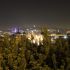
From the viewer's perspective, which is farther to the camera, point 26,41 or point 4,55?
point 26,41

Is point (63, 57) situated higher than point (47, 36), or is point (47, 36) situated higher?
point (47, 36)

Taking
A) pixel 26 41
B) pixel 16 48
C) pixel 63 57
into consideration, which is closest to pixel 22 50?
pixel 16 48

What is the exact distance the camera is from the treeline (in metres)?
6.81

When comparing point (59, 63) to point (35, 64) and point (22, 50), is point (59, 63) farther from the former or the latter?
point (22, 50)

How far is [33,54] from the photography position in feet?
23.9

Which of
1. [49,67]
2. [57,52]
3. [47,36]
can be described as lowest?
[49,67]

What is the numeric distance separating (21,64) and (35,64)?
430 mm

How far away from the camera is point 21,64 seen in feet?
22.2

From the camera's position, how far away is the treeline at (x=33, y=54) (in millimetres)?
6813

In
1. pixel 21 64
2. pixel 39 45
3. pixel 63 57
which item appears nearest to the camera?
pixel 21 64

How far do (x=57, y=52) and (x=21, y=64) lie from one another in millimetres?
1311

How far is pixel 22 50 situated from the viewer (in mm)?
7102

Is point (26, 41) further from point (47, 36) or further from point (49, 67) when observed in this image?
point (49, 67)

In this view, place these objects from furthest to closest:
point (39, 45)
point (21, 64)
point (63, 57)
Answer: point (39, 45), point (63, 57), point (21, 64)
